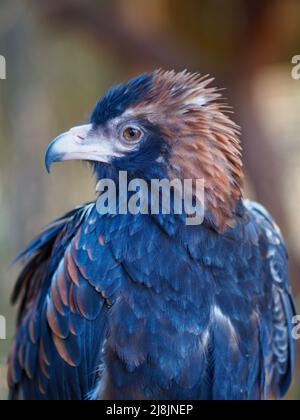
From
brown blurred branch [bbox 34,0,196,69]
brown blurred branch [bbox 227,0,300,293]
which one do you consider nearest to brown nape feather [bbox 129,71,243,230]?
brown blurred branch [bbox 227,0,300,293]

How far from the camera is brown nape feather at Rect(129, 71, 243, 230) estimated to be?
110 inches

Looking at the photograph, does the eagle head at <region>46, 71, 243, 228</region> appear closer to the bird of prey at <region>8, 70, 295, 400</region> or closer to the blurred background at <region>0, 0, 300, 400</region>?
the bird of prey at <region>8, 70, 295, 400</region>

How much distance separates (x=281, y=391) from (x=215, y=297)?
3.63 feet

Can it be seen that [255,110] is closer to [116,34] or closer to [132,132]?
[116,34]

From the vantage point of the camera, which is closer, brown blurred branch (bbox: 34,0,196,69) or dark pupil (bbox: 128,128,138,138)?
dark pupil (bbox: 128,128,138,138)

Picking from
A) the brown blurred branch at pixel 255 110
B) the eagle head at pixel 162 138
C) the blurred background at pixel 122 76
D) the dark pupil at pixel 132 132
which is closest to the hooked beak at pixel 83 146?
the eagle head at pixel 162 138

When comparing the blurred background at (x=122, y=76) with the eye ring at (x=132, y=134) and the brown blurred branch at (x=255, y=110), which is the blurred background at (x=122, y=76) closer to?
the brown blurred branch at (x=255, y=110)

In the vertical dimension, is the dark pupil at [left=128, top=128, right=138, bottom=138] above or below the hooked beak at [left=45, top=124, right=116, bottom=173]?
above

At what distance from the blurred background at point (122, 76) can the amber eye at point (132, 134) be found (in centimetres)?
213

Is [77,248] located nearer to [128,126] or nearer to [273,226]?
[128,126]

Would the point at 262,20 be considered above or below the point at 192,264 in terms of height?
above

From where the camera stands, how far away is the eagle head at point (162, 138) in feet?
9.09
